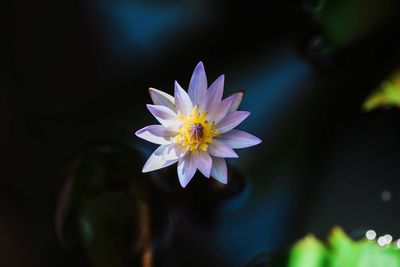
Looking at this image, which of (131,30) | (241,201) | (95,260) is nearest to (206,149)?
(241,201)

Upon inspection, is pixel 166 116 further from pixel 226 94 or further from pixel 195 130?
pixel 226 94

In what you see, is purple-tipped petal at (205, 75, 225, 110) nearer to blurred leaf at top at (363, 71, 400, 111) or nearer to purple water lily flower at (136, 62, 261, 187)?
purple water lily flower at (136, 62, 261, 187)

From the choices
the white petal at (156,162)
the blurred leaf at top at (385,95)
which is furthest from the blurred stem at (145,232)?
the blurred leaf at top at (385,95)

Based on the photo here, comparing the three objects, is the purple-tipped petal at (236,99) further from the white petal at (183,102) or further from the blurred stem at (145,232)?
the blurred stem at (145,232)

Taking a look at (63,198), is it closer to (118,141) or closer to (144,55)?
(118,141)

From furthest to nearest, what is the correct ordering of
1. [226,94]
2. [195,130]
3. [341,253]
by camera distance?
1. [226,94]
2. [341,253]
3. [195,130]

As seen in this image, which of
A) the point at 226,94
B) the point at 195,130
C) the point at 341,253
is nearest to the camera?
the point at 195,130

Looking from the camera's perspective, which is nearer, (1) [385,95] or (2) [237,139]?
(2) [237,139]

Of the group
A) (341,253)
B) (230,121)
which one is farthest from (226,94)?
(341,253)
